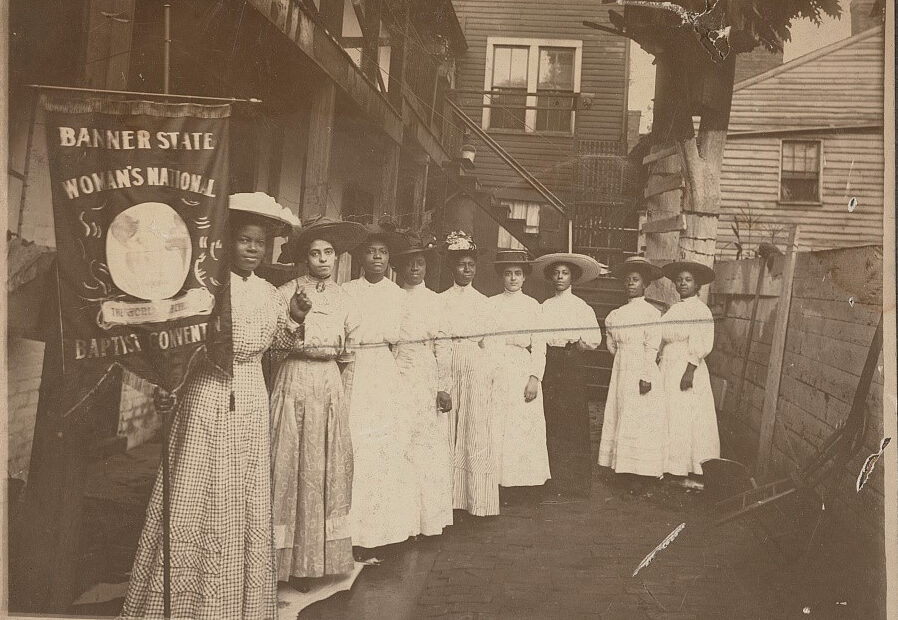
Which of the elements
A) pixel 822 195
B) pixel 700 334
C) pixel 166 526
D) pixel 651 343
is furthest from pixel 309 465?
pixel 822 195

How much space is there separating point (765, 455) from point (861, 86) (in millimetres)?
1907

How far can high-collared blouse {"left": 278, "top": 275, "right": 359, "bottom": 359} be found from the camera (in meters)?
3.02

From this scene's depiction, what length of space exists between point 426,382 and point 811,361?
1928 mm

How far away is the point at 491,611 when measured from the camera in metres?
2.99

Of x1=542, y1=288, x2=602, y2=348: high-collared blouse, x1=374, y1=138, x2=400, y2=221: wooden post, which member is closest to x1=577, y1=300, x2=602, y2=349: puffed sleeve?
x1=542, y1=288, x2=602, y2=348: high-collared blouse

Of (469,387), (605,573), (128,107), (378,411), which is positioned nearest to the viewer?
(128,107)

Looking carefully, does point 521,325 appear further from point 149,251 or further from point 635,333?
point 149,251

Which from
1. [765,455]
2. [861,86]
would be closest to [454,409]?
[765,455]

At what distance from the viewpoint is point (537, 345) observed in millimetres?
3203

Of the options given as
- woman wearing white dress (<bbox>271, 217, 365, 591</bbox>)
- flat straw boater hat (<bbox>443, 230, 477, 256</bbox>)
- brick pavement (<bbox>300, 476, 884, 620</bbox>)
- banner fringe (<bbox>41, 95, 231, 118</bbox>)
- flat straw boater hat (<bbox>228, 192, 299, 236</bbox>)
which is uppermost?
banner fringe (<bbox>41, 95, 231, 118</bbox>)

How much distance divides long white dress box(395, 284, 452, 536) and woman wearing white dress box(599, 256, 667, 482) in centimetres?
81

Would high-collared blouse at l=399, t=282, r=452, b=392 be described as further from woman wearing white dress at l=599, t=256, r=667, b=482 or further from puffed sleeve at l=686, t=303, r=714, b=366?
puffed sleeve at l=686, t=303, r=714, b=366

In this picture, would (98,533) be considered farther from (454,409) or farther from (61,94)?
(61,94)

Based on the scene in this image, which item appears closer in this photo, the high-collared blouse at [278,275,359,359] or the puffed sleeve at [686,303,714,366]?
the high-collared blouse at [278,275,359,359]
